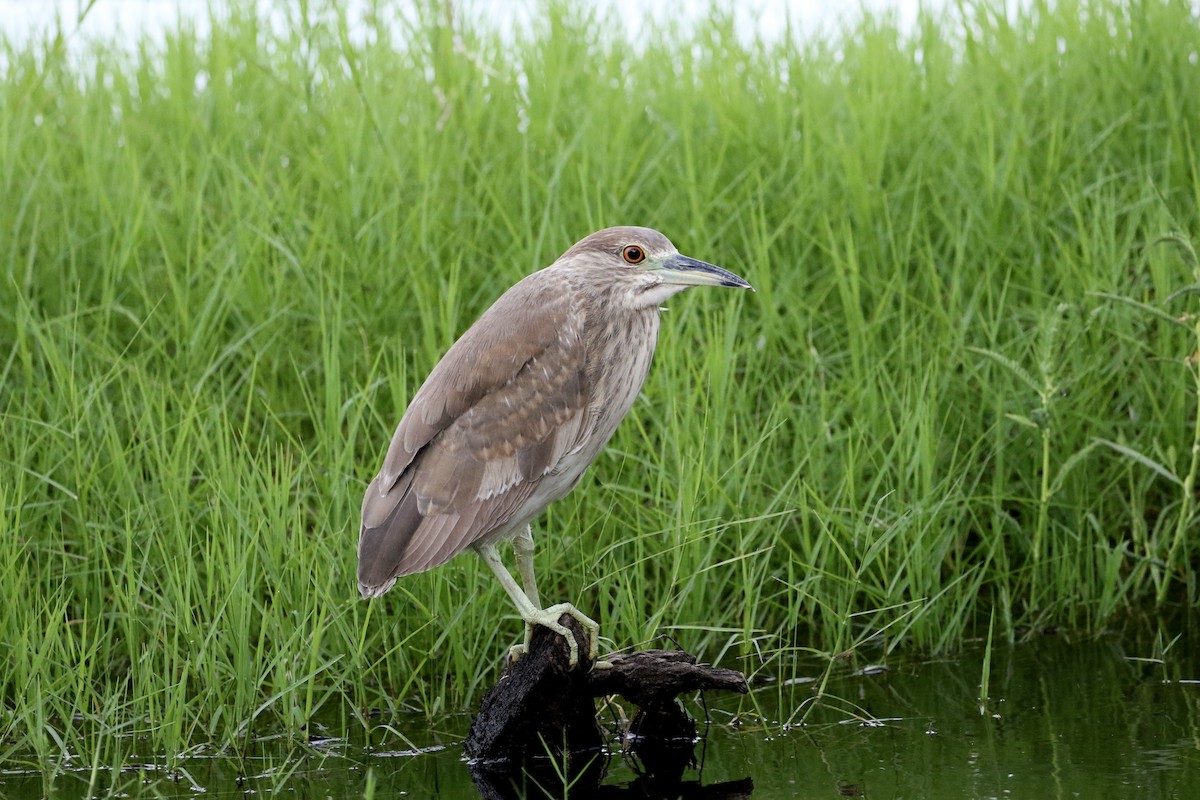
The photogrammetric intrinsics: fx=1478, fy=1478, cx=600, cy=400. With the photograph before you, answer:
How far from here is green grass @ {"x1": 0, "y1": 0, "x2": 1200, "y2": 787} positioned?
4.81 m

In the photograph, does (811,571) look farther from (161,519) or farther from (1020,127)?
(1020,127)

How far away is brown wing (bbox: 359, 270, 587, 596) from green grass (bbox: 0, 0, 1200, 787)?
45cm

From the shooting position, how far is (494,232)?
22.1 feet

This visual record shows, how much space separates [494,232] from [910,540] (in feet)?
8.16

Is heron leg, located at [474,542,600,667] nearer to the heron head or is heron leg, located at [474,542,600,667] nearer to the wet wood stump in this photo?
the wet wood stump

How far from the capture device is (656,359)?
5.72 m

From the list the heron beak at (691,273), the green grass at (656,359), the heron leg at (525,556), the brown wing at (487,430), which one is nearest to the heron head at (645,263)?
the heron beak at (691,273)

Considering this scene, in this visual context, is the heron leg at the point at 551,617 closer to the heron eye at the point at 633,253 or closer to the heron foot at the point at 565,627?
the heron foot at the point at 565,627

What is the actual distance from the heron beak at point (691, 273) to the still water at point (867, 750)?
124 centimetres

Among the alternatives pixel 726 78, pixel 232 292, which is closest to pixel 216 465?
pixel 232 292

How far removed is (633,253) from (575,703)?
137 centimetres

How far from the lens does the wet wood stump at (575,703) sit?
168 inches

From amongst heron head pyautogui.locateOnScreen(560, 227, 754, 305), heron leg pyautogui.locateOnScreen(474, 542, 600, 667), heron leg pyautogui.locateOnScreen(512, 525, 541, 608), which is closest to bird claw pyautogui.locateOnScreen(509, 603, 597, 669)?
heron leg pyautogui.locateOnScreen(474, 542, 600, 667)

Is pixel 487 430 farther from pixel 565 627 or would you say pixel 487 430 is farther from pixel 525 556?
pixel 565 627
